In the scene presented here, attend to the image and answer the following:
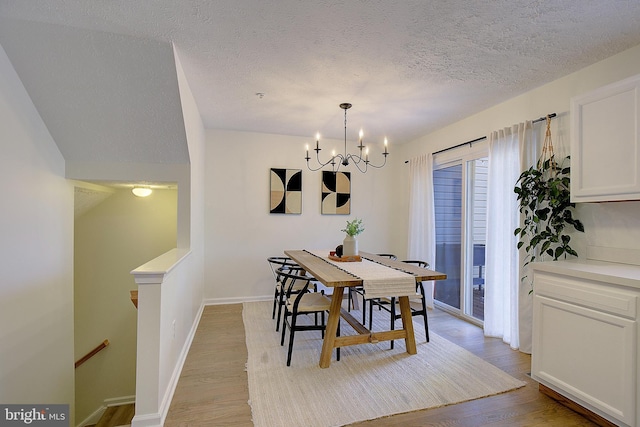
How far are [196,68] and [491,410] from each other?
10.8 ft

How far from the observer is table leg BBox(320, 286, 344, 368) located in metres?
2.40

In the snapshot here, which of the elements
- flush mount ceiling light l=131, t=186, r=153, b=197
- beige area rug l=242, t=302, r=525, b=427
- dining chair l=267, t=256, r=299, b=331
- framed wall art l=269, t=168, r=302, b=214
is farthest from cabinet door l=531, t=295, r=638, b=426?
flush mount ceiling light l=131, t=186, r=153, b=197

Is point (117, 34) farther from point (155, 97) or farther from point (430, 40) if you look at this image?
point (430, 40)

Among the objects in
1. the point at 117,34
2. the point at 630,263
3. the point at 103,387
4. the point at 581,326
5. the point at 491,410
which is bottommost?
the point at 103,387

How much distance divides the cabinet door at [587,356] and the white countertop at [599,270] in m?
0.20

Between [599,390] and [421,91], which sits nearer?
[599,390]

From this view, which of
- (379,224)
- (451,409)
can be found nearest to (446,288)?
(379,224)

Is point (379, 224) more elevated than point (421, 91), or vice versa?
point (421, 91)

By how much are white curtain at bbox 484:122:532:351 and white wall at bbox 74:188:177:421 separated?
3.99 m

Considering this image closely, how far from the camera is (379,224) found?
477 cm

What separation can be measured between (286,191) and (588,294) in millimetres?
3401

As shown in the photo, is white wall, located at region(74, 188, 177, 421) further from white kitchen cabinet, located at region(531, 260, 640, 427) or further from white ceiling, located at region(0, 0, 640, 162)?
white kitchen cabinet, located at region(531, 260, 640, 427)

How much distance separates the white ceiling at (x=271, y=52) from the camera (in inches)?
66.1

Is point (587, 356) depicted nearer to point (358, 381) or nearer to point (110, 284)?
point (358, 381)
